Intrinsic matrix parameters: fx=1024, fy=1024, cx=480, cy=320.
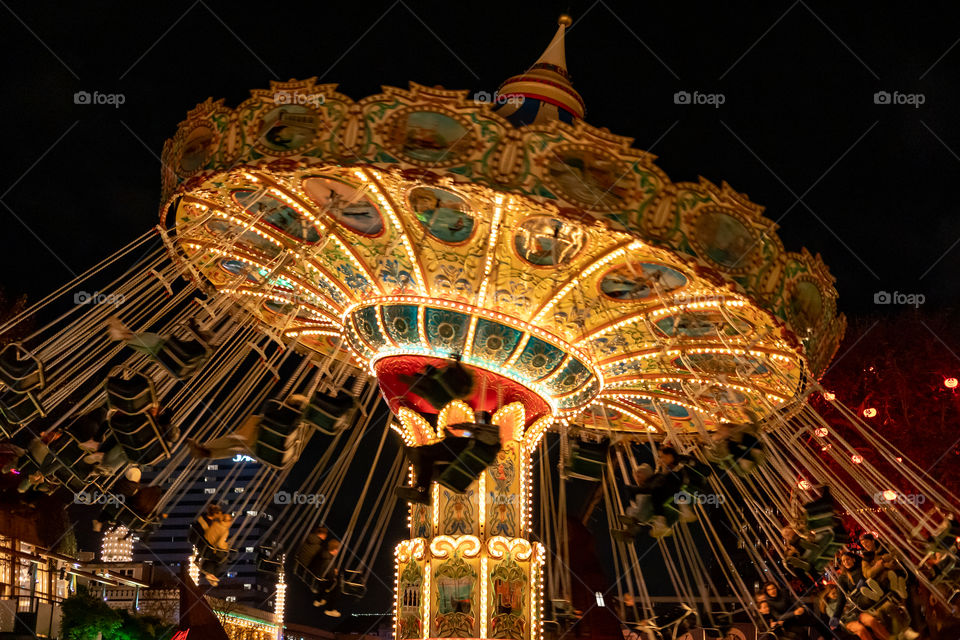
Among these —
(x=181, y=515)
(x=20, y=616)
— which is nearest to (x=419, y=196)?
(x=20, y=616)

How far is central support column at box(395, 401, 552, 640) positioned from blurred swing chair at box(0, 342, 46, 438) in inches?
149

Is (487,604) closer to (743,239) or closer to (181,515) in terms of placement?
(743,239)

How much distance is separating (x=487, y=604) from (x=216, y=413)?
12.5 ft

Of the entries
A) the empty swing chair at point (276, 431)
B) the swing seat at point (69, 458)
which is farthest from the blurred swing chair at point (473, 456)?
the swing seat at point (69, 458)

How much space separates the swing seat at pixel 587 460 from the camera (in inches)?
424

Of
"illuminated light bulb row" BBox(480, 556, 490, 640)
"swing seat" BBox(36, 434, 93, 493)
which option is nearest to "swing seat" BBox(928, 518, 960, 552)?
"illuminated light bulb row" BBox(480, 556, 490, 640)

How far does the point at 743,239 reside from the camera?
29.7 ft

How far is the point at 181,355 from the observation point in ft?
28.7

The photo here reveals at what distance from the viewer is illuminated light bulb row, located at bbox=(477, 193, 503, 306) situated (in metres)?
9.32

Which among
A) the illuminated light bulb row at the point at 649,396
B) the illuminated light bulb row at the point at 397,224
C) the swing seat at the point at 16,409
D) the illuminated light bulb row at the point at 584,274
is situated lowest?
the swing seat at the point at 16,409

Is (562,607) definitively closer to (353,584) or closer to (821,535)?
(353,584)

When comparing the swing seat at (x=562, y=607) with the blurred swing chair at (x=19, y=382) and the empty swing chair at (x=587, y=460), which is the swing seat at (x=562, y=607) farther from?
the blurred swing chair at (x=19, y=382)

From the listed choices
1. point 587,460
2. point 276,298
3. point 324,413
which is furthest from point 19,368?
point 587,460

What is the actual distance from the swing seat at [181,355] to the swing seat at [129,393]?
0.28m
